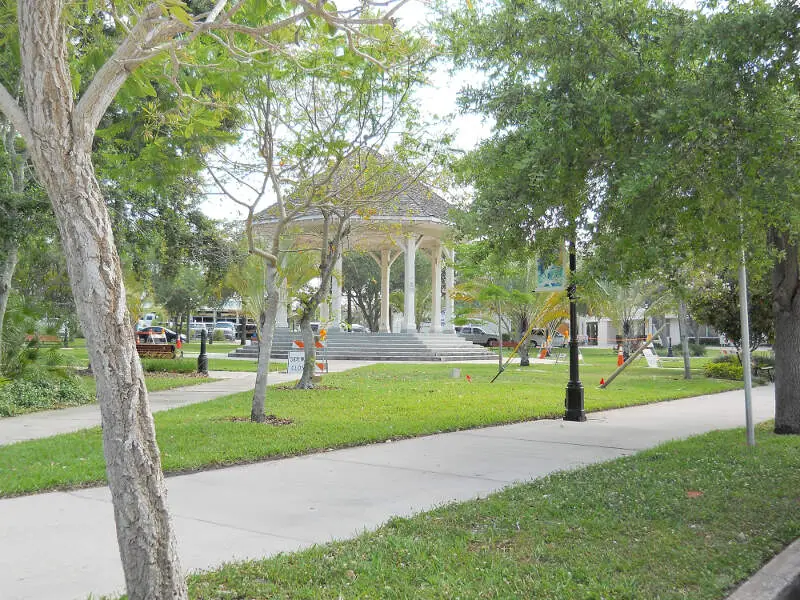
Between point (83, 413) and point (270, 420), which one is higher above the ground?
point (270, 420)

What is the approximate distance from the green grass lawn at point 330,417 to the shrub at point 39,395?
2927 millimetres

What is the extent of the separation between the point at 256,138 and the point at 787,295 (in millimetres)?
8352

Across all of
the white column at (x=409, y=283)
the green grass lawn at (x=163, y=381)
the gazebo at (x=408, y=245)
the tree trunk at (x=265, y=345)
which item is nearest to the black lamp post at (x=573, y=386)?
the tree trunk at (x=265, y=345)

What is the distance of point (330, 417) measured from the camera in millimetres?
12102

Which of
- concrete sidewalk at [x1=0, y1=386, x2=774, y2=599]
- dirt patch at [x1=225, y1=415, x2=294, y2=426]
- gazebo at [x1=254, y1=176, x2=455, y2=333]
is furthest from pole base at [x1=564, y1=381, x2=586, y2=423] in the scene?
gazebo at [x1=254, y1=176, x2=455, y2=333]

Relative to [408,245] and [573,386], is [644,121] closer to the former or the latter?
[573,386]

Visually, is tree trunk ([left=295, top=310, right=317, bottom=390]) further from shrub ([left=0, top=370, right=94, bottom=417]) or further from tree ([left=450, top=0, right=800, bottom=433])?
tree ([left=450, top=0, right=800, bottom=433])

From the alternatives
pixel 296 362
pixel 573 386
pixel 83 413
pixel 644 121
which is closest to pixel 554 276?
pixel 573 386

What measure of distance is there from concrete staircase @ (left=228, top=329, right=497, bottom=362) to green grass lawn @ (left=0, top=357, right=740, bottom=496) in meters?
10.2

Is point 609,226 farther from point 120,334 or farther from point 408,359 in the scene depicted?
point 408,359

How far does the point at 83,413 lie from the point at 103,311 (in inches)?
448

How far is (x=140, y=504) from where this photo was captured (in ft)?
10.6

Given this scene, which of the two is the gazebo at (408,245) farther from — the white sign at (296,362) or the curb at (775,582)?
the curb at (775,582)

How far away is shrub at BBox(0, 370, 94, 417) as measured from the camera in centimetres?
1356
